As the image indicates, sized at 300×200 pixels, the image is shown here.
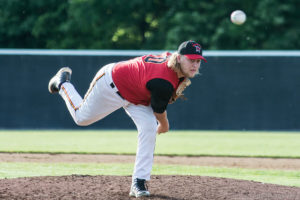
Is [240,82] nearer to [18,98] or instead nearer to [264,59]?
[264,59]

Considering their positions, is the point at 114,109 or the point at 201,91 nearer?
the point at 114,109

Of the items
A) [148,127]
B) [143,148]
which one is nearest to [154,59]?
[148,127]

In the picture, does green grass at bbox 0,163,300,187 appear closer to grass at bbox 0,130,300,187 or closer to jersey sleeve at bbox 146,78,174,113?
grass at bbox 0,130,300,187

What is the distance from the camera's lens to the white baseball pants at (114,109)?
4.45m

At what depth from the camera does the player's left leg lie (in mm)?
4438

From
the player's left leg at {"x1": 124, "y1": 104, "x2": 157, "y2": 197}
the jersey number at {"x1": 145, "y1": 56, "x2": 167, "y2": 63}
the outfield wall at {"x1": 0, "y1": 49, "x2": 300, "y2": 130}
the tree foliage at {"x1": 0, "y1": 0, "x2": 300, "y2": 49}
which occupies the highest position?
the tree foliage at {"x1": 0, "y1": 0, "x2": 300, "y2": 49}

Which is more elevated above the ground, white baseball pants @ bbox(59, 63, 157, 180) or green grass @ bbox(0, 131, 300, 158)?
green grass @ bbox(0, 131, 300, 158)

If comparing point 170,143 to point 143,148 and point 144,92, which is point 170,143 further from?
point 144,92

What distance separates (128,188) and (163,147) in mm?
5325

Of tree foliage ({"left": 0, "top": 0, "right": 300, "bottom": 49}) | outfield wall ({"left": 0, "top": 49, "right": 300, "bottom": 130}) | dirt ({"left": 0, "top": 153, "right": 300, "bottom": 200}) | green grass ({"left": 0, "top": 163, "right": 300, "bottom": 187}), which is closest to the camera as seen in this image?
dirt ({"left": 0, "top": 153, "right": 300, "bottom": 200})

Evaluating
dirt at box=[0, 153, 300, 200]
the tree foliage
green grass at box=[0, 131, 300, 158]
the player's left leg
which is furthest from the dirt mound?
the tree foliage

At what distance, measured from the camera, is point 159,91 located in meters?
4.18

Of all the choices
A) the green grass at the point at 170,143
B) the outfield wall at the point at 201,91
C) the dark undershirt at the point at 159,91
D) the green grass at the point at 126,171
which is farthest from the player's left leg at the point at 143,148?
the outfield wall at the point at 201,91

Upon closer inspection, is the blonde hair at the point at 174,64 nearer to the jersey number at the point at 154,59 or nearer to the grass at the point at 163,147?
the jersey number at the point at 154,59
